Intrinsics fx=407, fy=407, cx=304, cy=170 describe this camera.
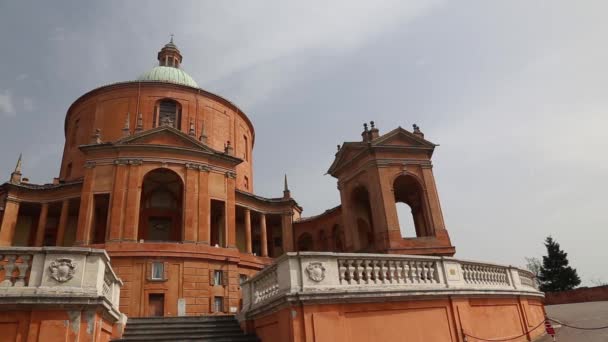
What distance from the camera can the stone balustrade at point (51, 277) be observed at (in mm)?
8609

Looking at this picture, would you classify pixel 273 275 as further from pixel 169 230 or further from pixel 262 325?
pixel 169 230

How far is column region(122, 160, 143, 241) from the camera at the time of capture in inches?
845

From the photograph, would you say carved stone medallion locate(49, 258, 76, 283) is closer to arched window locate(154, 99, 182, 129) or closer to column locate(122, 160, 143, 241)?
column locate(122, 160, 143, 241)

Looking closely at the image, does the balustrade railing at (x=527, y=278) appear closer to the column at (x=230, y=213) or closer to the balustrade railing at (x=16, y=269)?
the balustrade railing at (x=16, y=269)

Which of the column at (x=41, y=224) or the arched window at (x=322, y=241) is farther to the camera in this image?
the arched window at (x=322, y=241)

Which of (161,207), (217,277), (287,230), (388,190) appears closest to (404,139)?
(388,190)

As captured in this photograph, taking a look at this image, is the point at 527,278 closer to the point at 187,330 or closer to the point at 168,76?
the point at 187,330

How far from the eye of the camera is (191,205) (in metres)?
23.0

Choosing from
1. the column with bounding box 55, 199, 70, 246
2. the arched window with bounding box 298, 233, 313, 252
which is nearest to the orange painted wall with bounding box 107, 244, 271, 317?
the column with bounding box 55, 199, 70, 246

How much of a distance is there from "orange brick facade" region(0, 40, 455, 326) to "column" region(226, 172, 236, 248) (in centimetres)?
6

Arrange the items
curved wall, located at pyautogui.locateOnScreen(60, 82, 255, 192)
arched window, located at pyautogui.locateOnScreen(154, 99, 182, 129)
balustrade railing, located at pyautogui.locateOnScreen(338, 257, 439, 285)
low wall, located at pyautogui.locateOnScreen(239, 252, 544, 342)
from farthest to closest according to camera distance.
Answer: arched window, located at pyautogui.locateOnScreen(154, 99, 182, 129) → curved wall, located at pyautogui.locateOnScreen(60, 82, 255, 192) → balustrade railing, located at pyautogui.locateOnScreen(338, 257, 439, 285) → low wall, located at pyautogui.locateOnScreen(239, 252, 544, 342)

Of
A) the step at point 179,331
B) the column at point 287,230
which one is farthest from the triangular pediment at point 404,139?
the step at point 179,331

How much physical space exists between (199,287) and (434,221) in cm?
1310

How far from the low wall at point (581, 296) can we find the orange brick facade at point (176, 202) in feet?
53.4
